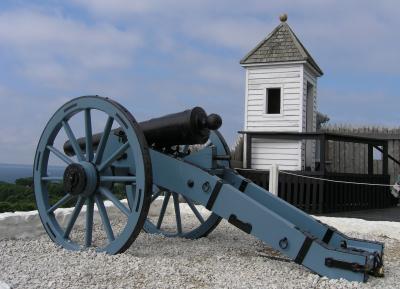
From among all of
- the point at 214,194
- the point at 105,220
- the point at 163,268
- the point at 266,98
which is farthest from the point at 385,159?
the point at 163,268

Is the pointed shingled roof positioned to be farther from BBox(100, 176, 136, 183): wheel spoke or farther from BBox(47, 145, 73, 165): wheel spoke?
BBox(100, 176, 136, 183): wheel spoke

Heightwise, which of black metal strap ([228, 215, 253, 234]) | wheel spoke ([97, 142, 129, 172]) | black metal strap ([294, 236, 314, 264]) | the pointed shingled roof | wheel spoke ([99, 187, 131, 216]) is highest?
the pointed shingled roof

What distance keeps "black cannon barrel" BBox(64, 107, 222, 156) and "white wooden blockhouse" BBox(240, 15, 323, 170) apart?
6523mm

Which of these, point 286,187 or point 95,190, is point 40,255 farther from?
point 286,187


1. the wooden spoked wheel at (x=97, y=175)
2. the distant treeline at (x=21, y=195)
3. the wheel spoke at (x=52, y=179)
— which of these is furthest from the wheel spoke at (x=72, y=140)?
the distant treeline at (x=21, y=195)

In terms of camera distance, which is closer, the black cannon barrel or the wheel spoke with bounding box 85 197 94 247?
the wheel spoke with bounding box 85 197 94 247

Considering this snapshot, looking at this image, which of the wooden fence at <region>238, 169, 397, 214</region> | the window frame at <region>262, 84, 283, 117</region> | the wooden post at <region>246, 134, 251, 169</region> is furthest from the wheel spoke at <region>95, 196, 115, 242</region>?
the window frame at <region>262, 84, 283, 117</region>

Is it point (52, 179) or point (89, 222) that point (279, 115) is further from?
point (89, 222)

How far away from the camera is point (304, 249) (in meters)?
4.55

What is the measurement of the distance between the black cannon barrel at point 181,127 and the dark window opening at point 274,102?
7.65m

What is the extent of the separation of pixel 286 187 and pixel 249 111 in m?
2.39

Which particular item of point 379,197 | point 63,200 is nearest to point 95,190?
point 63,200

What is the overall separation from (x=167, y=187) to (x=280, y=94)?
25.7 feet

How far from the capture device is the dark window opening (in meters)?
13.3
